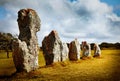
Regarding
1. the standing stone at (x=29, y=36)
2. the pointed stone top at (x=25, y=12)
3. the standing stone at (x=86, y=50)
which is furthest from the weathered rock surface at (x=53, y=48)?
the standing stone at (x=86, y=50)

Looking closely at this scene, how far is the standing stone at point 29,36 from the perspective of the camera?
26.8 m

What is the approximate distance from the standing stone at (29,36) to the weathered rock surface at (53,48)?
503 centimetres

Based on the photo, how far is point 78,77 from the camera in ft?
81.9

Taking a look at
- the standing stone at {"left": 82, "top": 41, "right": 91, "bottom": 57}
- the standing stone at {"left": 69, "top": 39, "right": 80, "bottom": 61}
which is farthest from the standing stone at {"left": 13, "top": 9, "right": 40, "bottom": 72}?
the standing stone at {"left": 82, "top": 41, "right": 91, "bottom": 57}

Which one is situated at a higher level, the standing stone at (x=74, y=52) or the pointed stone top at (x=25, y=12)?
the pointed stone top at (x=25, y=12)

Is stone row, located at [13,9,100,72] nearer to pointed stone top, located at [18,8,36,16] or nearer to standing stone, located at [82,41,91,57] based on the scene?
pointed stone top, located at [18,8,36,16]

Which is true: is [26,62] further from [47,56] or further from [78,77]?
[47,56]

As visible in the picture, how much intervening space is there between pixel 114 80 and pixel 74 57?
63.6 feet

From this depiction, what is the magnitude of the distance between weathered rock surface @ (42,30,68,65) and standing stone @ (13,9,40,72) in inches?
198

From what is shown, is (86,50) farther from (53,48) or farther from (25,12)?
(25,12)

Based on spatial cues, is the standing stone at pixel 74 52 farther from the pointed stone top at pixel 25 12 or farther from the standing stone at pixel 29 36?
the pointed stone top at pixel 25 12

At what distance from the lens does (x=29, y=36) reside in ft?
93.7

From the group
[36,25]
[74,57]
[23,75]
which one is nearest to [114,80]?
[23,75]

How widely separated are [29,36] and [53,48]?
6.10 metres
